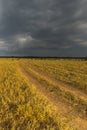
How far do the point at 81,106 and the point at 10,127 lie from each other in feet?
15.8

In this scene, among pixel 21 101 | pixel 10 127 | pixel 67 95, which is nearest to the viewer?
pixel 10 127

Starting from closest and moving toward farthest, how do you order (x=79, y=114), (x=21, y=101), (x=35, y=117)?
(x=35, y=117)
(x=79, y=114)
(x=21, y=101)

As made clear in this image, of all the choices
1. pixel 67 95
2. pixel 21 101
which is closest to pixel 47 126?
pixel 21 101

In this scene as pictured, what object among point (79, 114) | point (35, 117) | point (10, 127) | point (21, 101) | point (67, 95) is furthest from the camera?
point (67, 95)

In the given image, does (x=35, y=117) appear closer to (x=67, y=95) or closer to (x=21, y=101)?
Answer: (x=21, y=101)

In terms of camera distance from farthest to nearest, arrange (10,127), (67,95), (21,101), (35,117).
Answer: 1. (67,95)
2. (21,101)
3. (35,117)
4. (10,127)

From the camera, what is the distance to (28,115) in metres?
9.12

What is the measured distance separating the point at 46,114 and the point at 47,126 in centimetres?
144

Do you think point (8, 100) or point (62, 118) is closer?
point (62, 118)

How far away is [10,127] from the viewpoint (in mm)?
8102

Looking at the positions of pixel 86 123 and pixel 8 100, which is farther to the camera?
pixel 8 100

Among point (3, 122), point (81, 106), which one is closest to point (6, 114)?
point (3, 122)

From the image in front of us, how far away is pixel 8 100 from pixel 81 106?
4.07 metres

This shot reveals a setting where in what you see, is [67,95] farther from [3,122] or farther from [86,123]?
[3,122]
